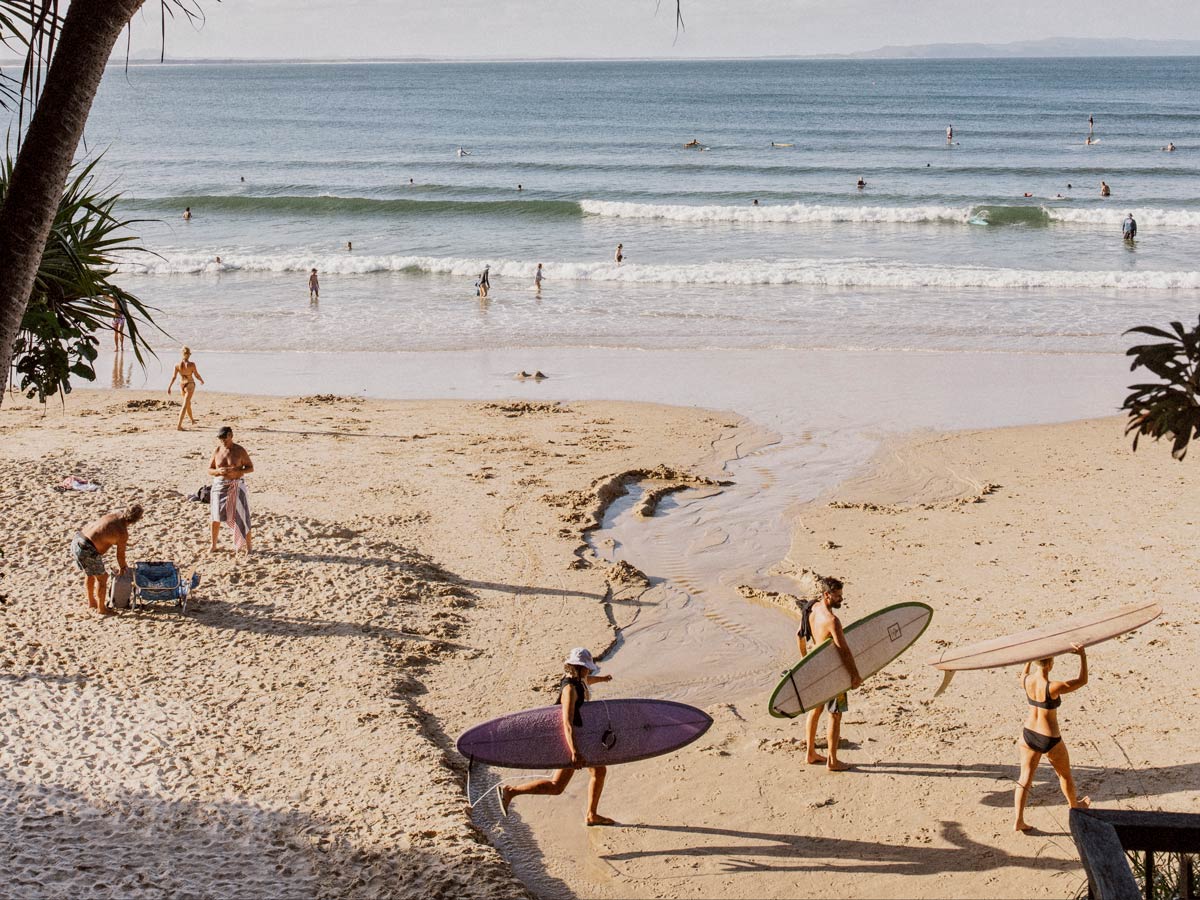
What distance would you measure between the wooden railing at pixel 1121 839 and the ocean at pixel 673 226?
15.4ft

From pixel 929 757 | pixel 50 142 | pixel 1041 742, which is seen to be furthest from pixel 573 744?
pixel 50 142

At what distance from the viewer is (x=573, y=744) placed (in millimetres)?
7516

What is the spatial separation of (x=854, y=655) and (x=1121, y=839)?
5793mm

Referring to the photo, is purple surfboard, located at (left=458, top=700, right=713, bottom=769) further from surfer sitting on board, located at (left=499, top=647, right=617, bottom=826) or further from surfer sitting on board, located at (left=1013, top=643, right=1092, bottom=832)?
surfer sitting on board, located at (left=1013, top=643, right=1092, bottom=832)

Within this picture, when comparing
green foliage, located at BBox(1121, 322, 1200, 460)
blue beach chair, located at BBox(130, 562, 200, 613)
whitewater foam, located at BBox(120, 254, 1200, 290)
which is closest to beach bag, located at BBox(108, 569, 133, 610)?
blue beach chair, located at BBox(130, 562, 200, 613)

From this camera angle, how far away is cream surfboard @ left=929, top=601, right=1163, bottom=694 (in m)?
7.67

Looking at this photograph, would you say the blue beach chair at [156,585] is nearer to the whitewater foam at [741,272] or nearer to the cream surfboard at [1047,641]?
the cream surfboard at [1047,641]

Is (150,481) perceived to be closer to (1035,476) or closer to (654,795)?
(654,795)

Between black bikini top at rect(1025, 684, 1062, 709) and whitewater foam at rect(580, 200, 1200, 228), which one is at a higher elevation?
whitewater foam at rect(580, 200, 1200, 228)

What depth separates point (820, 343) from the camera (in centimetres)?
2361

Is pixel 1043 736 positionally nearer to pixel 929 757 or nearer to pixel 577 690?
pixel 929 757

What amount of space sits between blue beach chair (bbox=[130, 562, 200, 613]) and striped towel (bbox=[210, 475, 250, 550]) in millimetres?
1147

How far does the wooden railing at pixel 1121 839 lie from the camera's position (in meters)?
2.74

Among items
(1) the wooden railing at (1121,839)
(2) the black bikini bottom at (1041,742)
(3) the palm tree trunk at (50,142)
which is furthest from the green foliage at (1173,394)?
(3) the palm tree trunk at (50,142)
